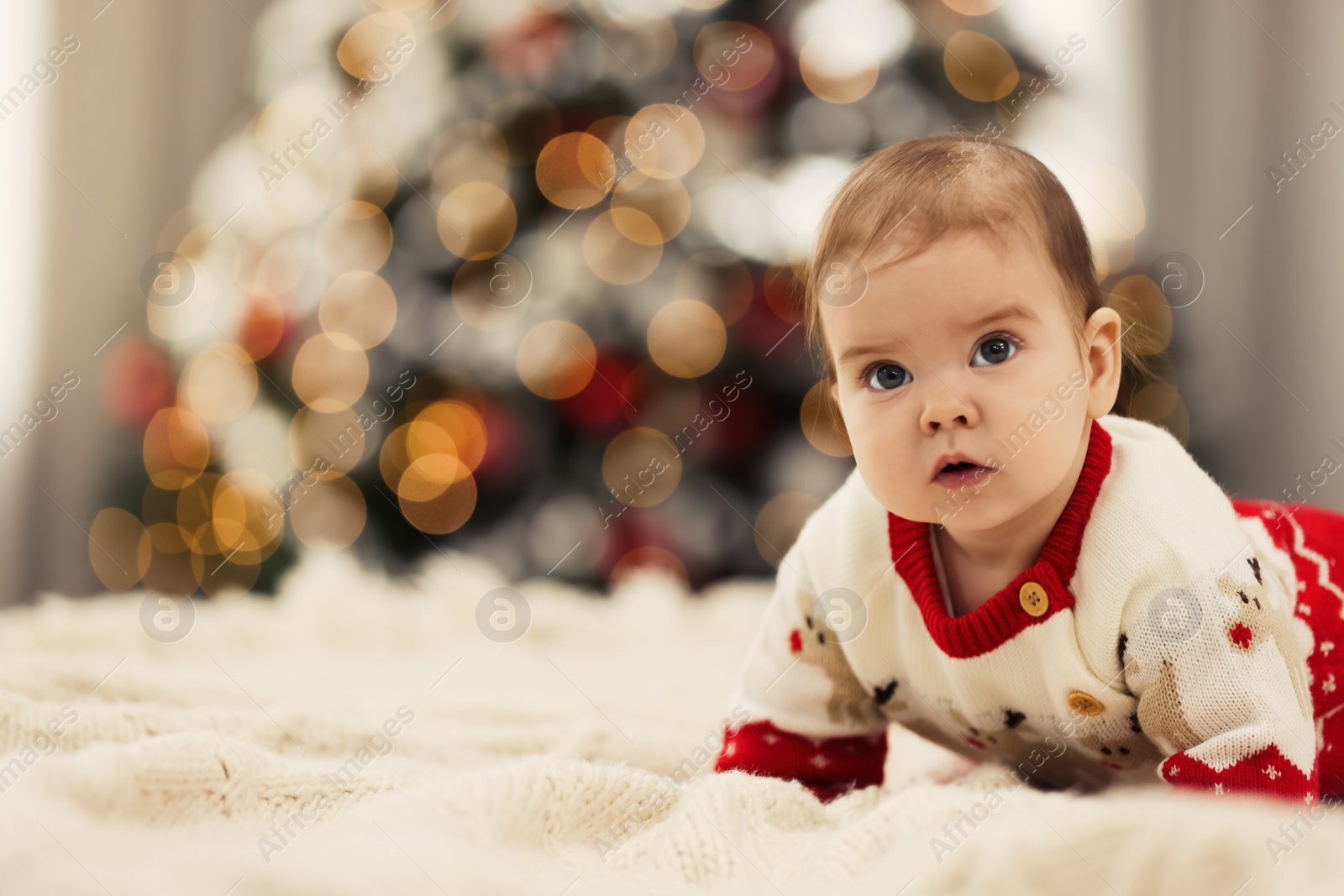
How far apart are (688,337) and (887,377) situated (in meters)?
1.11

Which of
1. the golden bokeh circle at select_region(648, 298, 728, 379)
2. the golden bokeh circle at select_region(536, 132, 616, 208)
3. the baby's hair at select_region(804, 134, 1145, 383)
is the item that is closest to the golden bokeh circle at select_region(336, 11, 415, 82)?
the golden bokeh circle at select_region(536, 132, 616, 208)

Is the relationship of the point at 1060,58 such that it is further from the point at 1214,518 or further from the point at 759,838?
the point at 759,838

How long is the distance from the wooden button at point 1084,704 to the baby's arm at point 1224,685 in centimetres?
3

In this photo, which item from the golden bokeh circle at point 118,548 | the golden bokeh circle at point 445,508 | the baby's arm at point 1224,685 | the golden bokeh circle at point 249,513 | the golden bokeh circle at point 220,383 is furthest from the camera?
the golden bokeh circle at point 118,548

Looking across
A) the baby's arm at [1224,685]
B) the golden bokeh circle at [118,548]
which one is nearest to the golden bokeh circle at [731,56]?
the baby's arm at [1224,685]

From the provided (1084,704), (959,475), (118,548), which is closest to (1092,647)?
(1084,704)

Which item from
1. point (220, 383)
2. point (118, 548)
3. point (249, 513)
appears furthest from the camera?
point (118, 548)

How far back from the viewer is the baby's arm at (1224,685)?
716mm

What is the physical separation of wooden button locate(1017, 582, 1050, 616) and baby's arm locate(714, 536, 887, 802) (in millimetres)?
190

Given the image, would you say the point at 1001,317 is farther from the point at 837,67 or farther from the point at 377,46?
the point at 377,46

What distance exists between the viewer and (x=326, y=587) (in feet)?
5.35

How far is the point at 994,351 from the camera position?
0.77 m

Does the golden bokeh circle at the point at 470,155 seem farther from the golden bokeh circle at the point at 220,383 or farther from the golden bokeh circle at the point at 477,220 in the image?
the golden bokeh circle at the point at 220,383

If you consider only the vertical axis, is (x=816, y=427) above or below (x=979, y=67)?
below
